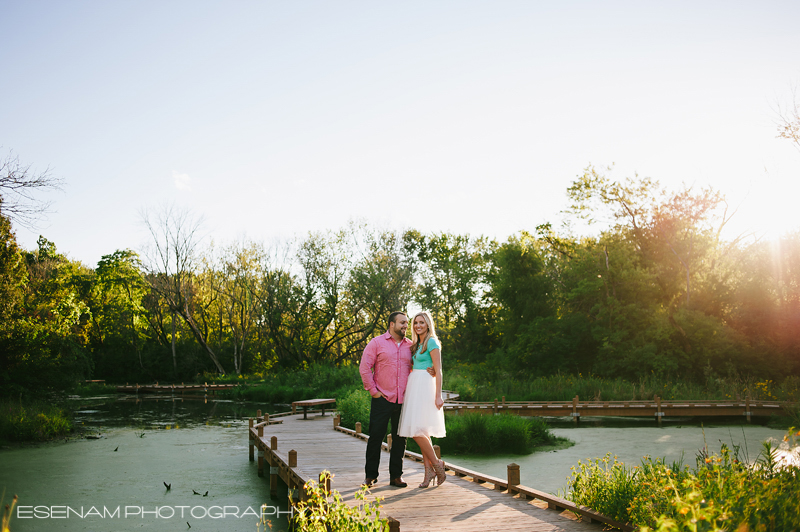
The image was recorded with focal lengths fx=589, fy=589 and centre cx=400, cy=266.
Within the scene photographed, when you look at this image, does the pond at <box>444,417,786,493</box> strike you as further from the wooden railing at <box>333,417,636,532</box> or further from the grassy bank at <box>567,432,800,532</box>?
the grassy bank at <box>567,432,800,532</box>

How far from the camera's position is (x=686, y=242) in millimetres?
24281

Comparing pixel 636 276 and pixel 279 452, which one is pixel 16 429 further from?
pixel 636 276

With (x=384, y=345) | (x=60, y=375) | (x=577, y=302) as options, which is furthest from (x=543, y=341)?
(x=384, y=345)

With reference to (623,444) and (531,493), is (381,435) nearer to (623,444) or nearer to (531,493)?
(531,493)

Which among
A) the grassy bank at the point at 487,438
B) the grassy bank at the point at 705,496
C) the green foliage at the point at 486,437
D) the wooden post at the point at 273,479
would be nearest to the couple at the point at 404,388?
the grassy bank at the point at 705,496

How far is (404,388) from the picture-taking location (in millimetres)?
5605

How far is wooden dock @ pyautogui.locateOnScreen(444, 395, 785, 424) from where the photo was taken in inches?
656

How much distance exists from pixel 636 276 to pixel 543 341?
4.53m

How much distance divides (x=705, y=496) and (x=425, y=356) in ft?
8.21

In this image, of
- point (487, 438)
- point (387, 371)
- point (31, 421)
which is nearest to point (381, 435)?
point (387, 371)

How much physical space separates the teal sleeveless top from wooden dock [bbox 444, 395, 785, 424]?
11.5m

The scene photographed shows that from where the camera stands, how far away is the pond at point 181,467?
686 centimetres

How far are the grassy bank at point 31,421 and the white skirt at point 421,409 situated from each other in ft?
36.3

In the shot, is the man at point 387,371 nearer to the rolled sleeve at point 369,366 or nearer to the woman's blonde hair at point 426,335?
the rolled sleeve at point 369,366
